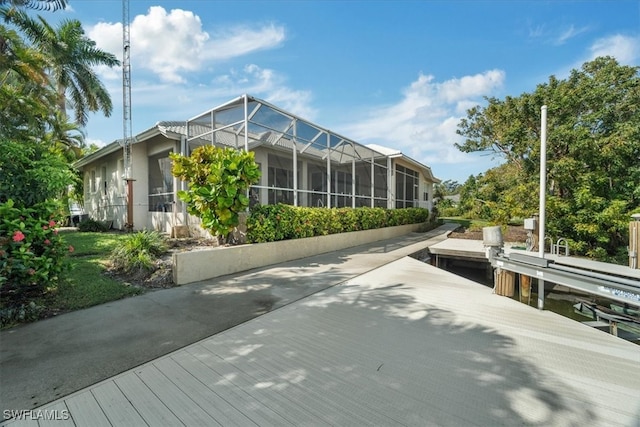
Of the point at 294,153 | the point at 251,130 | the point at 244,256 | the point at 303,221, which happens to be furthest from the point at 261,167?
the point at 244,256

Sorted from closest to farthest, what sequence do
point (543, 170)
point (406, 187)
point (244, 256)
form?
point (543, 170) < point (244, 256) < point (406, 187)

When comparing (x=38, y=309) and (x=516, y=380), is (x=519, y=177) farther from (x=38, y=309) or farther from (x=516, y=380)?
(x=38, y=309)

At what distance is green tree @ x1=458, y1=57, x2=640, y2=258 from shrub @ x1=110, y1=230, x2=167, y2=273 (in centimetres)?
1161

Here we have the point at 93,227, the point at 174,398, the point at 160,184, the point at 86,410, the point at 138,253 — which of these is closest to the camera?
the point at 86,410

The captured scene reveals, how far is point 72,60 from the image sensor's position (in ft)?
43.4

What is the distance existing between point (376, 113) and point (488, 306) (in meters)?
11.6

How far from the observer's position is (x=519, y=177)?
11117 millimetres

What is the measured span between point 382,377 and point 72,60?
61.3ft

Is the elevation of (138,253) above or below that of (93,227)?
below

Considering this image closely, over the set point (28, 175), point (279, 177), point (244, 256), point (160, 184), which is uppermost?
point (279, 177)

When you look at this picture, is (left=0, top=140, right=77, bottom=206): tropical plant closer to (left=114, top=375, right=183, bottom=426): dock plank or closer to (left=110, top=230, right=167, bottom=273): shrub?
(left=110, top=230, right=167, bottom=273): shrub

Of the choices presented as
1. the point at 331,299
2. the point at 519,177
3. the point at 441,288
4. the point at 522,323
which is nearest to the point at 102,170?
the point at 331,299

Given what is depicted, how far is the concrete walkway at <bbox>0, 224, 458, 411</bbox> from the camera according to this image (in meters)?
2.32

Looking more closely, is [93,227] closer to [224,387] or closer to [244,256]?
[244,256]
